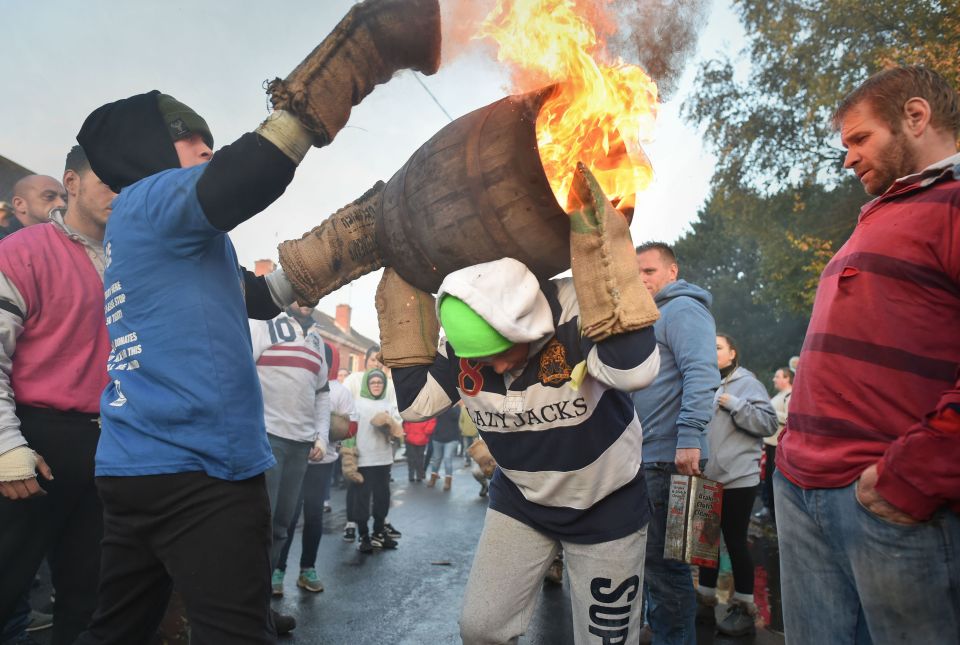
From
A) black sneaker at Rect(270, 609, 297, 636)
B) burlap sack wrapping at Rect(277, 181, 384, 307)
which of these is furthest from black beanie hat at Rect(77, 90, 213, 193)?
black sneaker at Rect(270, 609, 297, 636)

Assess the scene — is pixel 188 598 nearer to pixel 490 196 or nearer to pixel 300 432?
pixel 490 196

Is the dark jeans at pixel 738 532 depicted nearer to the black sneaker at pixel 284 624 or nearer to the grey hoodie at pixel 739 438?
the grey hoodie at pixel 739 438

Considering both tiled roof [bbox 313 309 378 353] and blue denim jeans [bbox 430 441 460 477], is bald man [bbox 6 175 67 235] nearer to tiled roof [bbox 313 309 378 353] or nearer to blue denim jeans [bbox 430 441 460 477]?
blue denim jeans [bbox 430 441 460 477]

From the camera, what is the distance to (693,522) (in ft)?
10.0

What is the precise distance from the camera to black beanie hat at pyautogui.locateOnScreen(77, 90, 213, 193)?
214 cm

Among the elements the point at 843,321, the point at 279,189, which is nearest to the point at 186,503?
the point at 279,189

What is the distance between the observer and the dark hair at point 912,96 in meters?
1.95

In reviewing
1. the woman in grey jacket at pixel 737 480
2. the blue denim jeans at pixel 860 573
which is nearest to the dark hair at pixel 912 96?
the blue denim jeans at pixel 860 573

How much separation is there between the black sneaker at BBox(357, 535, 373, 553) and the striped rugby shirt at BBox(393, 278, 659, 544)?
4.61 meters

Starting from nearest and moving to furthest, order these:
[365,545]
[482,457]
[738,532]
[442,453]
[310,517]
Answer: [482,457], [738,532], [310,517], [365,545], [442,453]

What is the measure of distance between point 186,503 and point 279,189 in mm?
1034

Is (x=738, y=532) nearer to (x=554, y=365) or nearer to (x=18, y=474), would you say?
(x=554, y=365)

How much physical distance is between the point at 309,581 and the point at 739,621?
3453 millimetres

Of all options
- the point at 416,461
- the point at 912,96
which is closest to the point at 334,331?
the point at 416,461
